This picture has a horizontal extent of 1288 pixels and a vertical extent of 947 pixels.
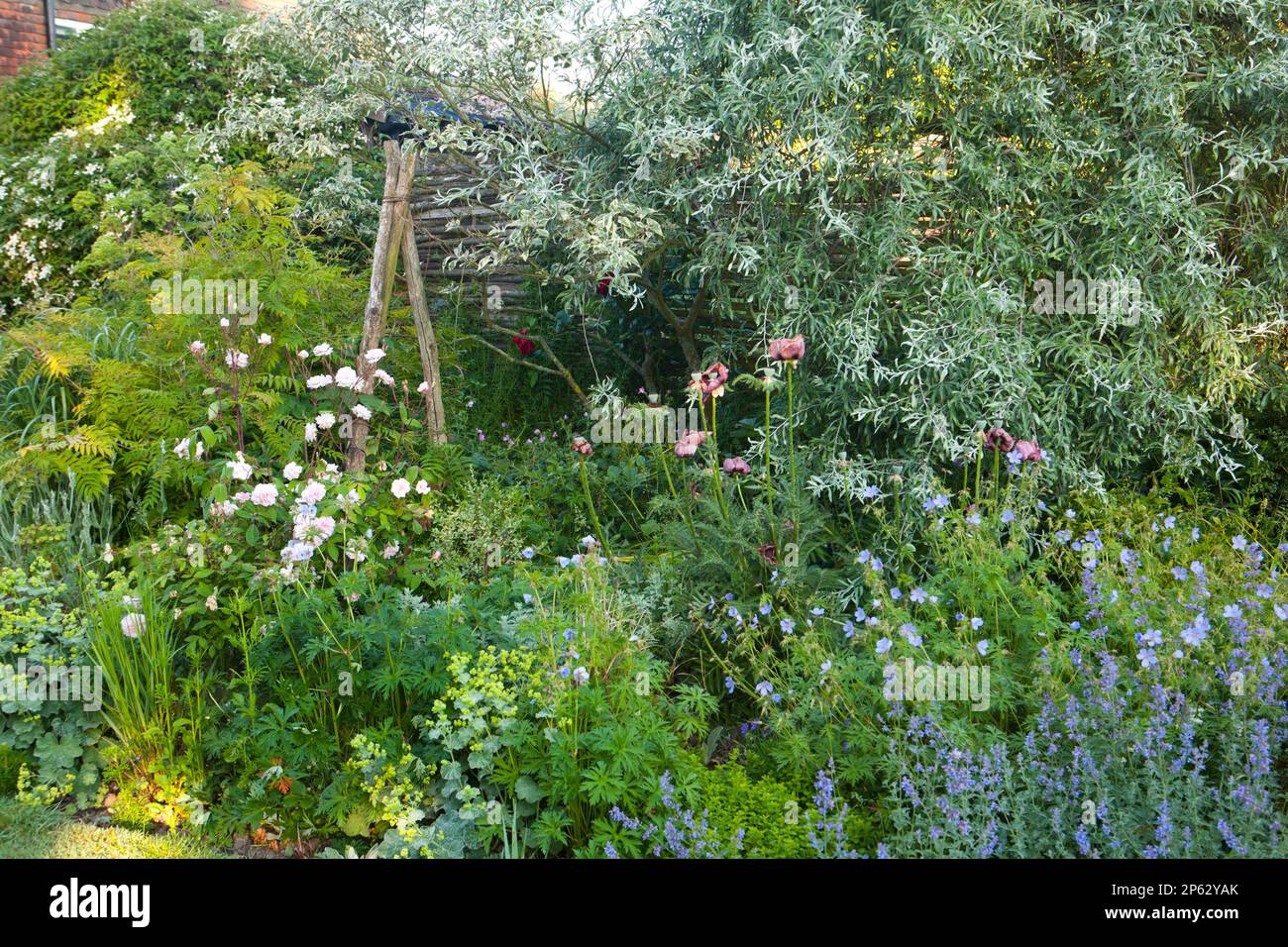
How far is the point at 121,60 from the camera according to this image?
8359mm

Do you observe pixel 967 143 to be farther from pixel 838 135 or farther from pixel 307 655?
pixel 307 655

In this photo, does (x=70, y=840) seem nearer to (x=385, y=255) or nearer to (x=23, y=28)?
(x=385, y=255)

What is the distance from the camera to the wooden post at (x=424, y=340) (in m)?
5.25

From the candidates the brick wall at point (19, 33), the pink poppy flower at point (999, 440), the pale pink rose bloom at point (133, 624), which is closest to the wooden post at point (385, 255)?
the pale pink rose bloom at point (133, 624)

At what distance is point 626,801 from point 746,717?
1.10m

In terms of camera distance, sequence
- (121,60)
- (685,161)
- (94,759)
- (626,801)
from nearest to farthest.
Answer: (626,801), (94,759), (685,161), (121,60)

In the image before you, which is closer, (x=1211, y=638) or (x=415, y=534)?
(x=1211, y=638)

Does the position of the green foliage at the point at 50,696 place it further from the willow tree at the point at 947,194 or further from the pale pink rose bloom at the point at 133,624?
the willow tree at the point at 947,194

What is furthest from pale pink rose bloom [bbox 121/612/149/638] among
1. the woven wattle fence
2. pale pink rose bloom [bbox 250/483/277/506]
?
the woven wattle fence

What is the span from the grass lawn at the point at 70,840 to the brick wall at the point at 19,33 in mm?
11675

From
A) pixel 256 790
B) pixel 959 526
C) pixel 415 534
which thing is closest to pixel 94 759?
pixel 256 790

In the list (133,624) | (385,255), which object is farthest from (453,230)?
(133,624)
